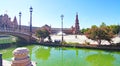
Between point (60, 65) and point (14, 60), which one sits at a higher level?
point (14, 60)

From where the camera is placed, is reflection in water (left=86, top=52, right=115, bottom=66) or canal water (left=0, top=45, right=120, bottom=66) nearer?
canal water (left=0, top=45, right=120, bottom=66)

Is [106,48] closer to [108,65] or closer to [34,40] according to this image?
[108,65]

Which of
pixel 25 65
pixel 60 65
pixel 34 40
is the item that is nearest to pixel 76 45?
pixel 34 40

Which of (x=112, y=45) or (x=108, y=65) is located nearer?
(x=108, y=65)

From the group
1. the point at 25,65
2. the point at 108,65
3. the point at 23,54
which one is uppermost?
the point at 23,54

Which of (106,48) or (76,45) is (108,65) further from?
(76,45)

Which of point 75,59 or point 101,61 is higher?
point 75,59

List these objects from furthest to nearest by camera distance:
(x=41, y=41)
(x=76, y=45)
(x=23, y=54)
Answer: (x=41, y=41) < (x=76, y=45) < (x=23, y=54)

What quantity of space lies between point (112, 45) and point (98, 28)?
4.10 meters

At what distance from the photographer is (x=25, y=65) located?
18.6 feet

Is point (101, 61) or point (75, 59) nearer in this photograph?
point (101, 61)

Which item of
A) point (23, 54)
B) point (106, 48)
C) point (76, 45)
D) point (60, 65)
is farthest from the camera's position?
point (76, 45)

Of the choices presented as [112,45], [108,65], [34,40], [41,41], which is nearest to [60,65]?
[108,65]

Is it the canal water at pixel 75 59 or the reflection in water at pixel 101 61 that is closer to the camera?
the canal water at pixel 75 59
